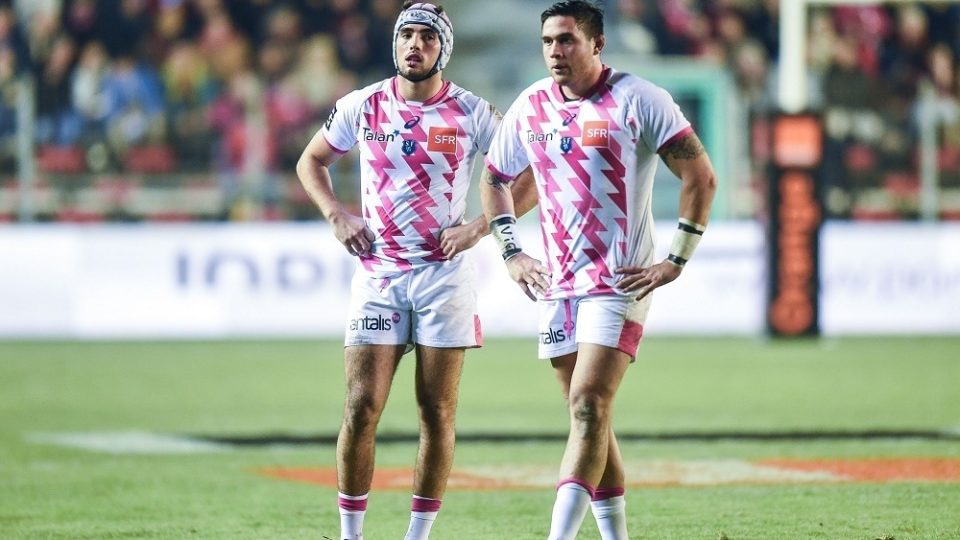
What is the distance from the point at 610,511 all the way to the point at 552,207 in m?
1.21

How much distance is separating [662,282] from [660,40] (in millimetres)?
18570

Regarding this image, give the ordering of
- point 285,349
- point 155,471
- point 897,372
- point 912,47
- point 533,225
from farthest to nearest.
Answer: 1. point 912,47
2. point 533,225
3. point 285,349
4. point 897,372
5. point 155,471

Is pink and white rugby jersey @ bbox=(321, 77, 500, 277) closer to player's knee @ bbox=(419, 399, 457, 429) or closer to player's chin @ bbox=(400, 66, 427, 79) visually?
player's chin @ bbox=(400, 66, 427, 79)

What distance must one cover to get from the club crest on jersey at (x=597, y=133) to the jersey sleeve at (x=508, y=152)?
36cm

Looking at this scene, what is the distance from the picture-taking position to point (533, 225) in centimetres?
2194

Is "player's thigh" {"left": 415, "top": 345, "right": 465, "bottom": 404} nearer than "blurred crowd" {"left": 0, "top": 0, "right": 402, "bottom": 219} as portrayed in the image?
Yes

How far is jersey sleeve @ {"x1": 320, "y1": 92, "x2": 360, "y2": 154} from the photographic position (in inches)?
292

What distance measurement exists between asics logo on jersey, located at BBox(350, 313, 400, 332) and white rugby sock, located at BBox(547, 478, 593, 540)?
1.10 m

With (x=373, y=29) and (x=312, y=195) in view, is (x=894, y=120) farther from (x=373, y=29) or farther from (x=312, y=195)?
(x=312, y=195)

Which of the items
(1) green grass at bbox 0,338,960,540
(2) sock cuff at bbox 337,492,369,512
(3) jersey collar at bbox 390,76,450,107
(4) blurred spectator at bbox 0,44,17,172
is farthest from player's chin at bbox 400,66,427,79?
(4) blurred spectator at bbox 0,44,17,172

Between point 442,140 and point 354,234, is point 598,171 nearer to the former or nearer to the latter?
point 442,140

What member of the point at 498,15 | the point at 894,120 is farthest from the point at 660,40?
the point at 894,120

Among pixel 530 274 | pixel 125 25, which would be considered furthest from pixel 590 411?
pixel 125 25

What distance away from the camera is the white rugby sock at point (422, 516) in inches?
287
